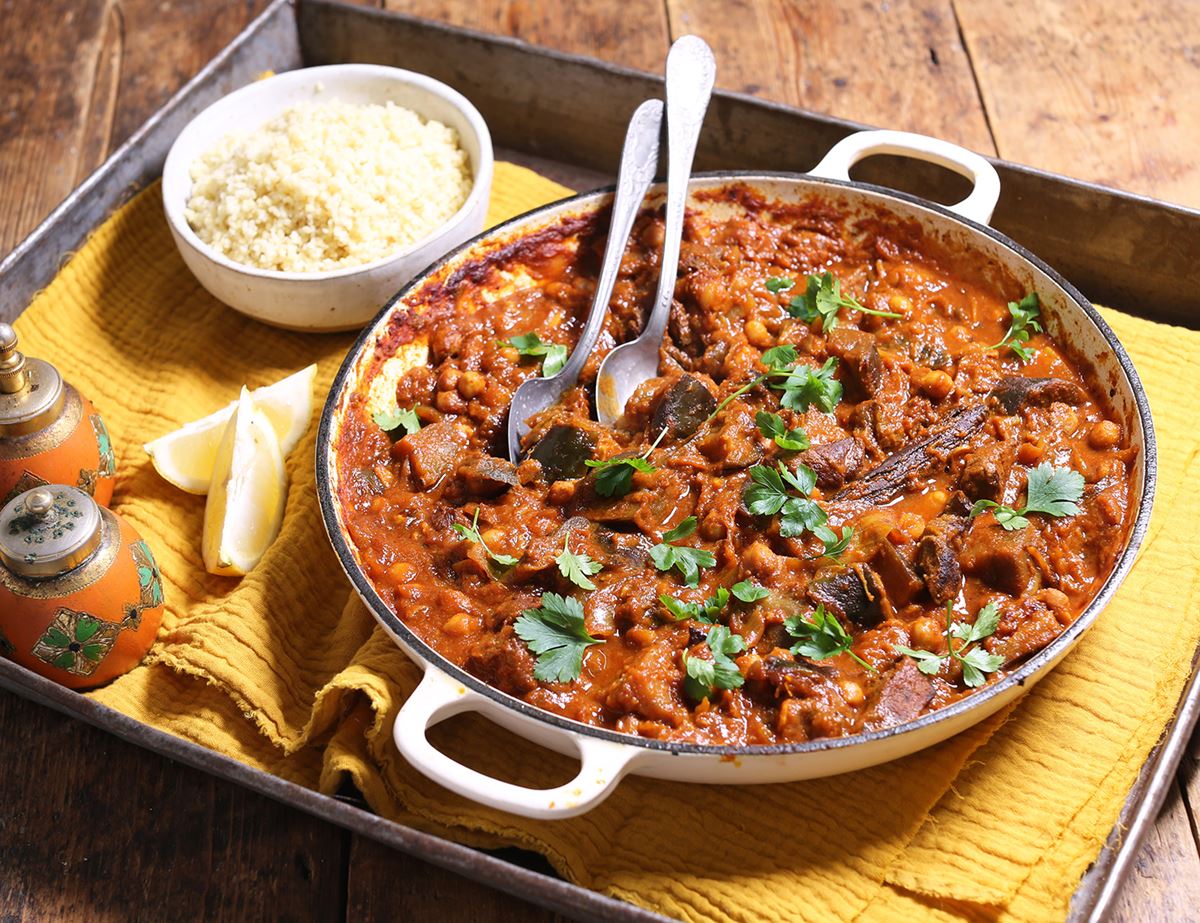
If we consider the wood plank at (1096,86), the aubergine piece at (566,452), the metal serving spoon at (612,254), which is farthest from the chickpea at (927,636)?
the wood plank at (1096,86)

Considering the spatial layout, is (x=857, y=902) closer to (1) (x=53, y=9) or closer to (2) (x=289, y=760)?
(2) (x=289, y=760)

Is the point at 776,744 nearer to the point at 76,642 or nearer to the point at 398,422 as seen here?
the point at 398,422

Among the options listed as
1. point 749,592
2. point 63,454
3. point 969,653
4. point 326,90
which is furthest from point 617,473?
point 326,90

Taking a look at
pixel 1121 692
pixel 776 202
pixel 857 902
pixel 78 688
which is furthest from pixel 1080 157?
pixel 78 688

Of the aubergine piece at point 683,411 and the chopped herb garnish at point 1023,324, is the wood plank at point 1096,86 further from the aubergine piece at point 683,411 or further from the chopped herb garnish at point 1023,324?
the aubergine piece at point 683,411

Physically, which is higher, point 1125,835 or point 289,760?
point 1125,835

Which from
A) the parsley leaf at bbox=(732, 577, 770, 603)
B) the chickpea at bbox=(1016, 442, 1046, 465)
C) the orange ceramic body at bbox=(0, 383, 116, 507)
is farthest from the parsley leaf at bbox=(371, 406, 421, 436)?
the chickpea at bbox=(1016, 442, 1046, 465)
